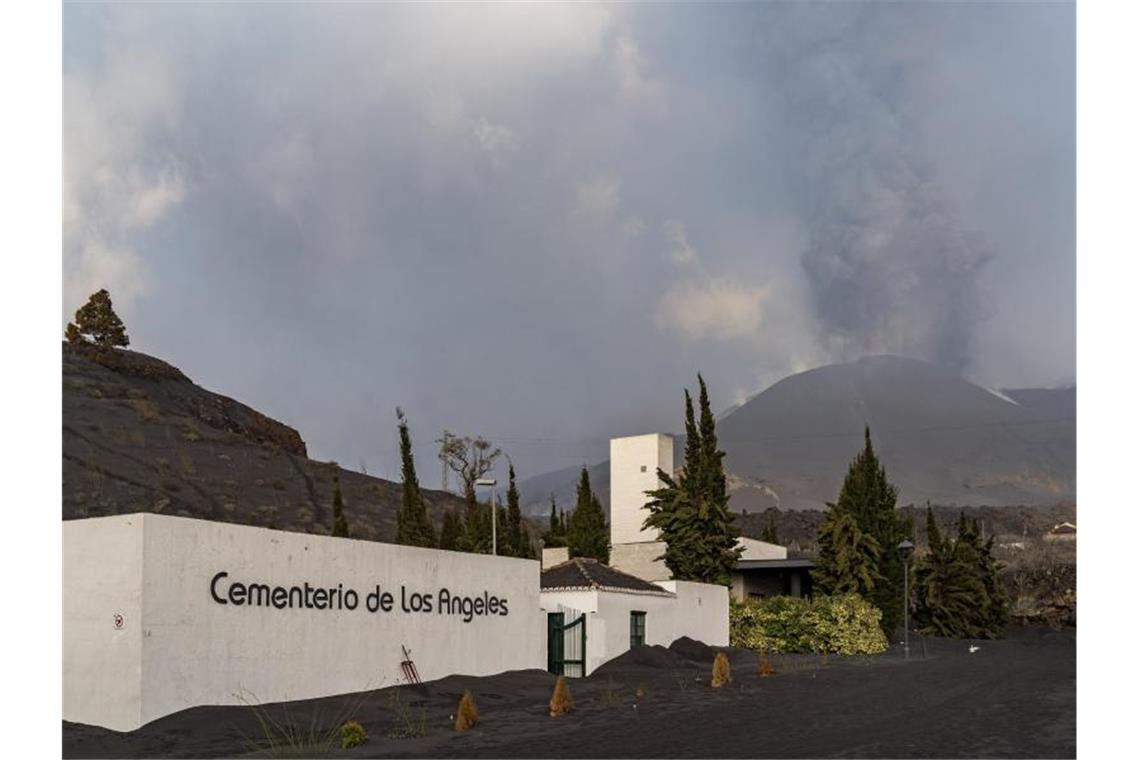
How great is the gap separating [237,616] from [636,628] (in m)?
15.9

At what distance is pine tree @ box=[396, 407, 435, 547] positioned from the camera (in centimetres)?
5809

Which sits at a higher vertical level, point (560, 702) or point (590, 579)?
point (590, 579)

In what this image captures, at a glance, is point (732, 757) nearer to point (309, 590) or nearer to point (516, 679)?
point (309, 590)

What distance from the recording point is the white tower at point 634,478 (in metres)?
55.2

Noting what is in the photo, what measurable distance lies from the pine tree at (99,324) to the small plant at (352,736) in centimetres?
8427

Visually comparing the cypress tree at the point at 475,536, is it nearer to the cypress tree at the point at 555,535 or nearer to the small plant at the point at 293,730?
the cypress tree at the point at 555,535

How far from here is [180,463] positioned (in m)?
81.9

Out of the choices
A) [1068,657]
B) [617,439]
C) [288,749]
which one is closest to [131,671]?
[288,749]

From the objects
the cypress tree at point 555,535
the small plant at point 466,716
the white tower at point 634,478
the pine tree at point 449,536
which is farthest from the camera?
the cypress tree at point 555,535

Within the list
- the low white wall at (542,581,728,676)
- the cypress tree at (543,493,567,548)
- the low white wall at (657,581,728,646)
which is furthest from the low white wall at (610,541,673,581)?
the low white wall at (542,581,728,676)

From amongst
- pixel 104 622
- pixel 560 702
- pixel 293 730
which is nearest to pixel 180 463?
pixel 104 622

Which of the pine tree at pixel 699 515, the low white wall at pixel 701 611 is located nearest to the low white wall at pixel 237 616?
the low white wall at pixel 701 611

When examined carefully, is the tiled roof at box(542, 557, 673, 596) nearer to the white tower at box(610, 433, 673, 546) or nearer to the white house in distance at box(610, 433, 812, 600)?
the white house in distance at box(610, 433, 812, 600)

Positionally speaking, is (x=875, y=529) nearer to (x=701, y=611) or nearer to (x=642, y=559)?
(x=642, y=559)
